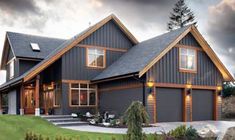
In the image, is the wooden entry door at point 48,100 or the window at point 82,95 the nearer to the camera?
the window at point 82,95

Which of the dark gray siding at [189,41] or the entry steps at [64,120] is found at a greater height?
the dark gray siding at [189,41]

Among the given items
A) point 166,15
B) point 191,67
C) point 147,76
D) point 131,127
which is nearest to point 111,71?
point 147,76

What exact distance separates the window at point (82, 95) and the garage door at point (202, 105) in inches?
294

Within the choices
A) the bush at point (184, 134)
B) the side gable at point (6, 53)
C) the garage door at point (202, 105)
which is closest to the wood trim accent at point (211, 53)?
the garage door at point (202, 105)

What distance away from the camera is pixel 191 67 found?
2348 centimetres

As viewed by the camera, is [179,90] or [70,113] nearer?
[179,90]

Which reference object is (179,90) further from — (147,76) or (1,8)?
(1,8)

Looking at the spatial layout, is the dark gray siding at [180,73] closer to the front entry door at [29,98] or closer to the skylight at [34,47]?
the skylight at [34,47]

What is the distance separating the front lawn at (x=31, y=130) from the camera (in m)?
15.0

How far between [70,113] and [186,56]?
9170mm

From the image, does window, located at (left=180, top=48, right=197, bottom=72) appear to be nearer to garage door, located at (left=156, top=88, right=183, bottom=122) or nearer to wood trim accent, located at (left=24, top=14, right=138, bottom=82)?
garage door, located at (left=156, top=88, right=183, bottom=122)

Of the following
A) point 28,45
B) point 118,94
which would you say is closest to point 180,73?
point 118,94

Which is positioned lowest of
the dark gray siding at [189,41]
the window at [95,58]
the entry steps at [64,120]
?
the entry steps at [64,120]

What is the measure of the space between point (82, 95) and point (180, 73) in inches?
293
